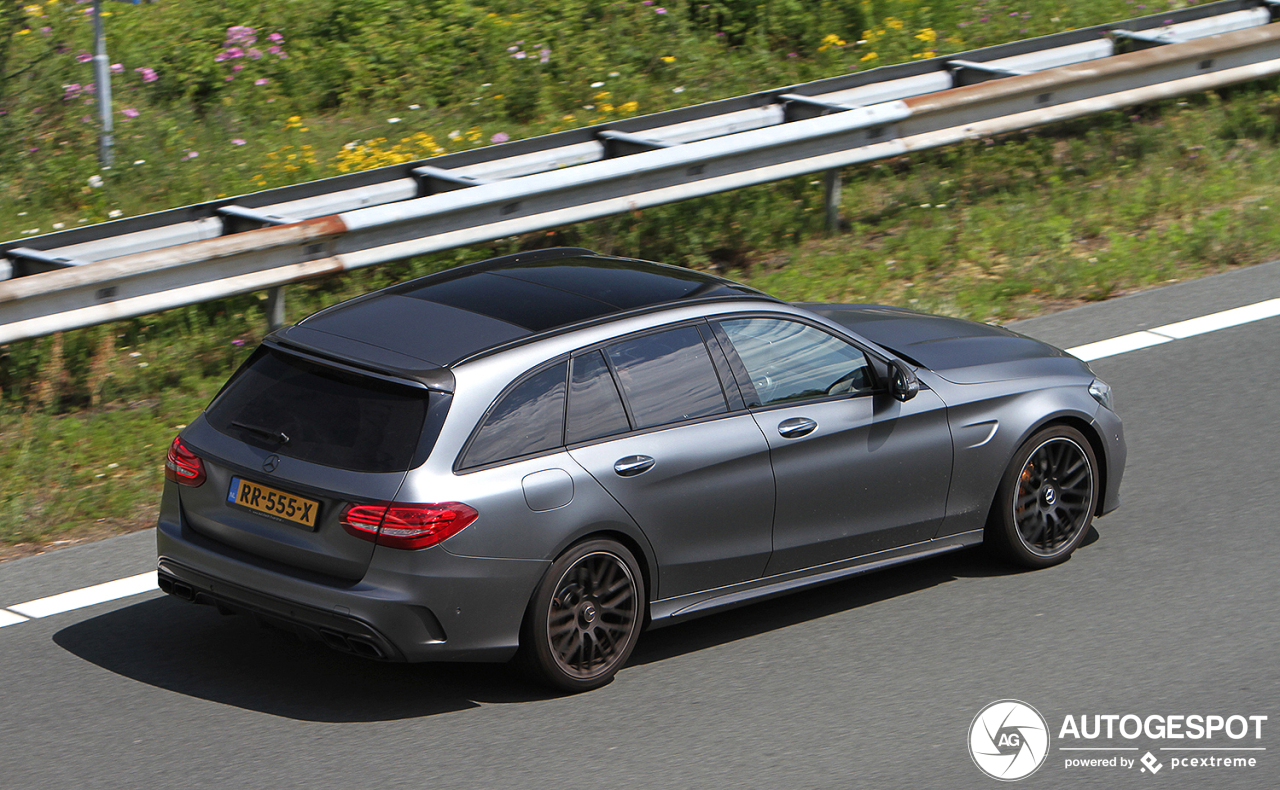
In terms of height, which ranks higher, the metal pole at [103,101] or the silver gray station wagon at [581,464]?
the metal pole at [103,101]

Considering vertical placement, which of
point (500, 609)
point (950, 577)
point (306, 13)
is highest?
point (306, 13)

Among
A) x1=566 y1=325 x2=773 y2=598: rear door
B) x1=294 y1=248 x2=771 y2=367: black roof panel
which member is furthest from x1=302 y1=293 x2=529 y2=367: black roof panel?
x1=566 y1=325 x2=773 y2=598: rear door

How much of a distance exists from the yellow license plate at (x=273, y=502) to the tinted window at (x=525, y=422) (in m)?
0.57

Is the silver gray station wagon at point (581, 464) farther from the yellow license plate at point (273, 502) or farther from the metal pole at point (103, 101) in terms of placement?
the metal pole at point (103, 101)

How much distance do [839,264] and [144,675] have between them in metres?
6.12

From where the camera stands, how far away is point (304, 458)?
5539 mm

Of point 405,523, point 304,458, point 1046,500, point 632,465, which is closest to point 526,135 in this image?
point 1046,500

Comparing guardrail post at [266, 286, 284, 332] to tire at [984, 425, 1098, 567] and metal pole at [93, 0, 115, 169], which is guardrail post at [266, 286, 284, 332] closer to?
metal pole at [93, 0, 115, 169]

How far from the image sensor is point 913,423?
21.6 ft

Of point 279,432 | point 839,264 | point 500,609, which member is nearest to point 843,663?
point 500,609

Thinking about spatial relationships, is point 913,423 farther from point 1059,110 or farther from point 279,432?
point 1059,110

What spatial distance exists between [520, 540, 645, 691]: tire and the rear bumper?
0.09 m

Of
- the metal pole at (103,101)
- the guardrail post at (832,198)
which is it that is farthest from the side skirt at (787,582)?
the metal pole at (103,101)

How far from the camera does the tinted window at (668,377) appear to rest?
596 centimetres
